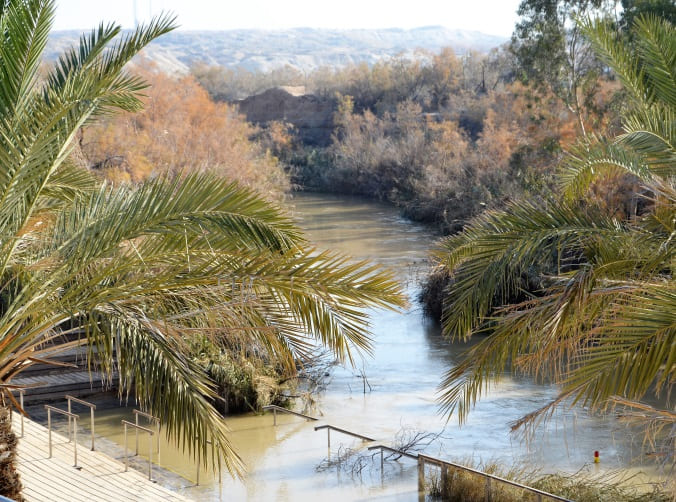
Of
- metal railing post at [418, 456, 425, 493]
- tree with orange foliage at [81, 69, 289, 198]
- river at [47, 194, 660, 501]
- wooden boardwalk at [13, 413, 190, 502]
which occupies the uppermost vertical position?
tree with orange foliage at [81, 69, 289, 198]

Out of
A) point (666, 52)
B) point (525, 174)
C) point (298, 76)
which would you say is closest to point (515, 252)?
point (666, 52)

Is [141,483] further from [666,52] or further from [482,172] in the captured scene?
[482,172]

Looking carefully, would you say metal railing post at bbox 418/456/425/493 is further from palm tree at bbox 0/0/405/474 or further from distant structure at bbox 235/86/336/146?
distant structure at bbox 235/86/336/146

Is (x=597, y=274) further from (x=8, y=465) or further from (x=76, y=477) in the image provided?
(x=76, y=477)

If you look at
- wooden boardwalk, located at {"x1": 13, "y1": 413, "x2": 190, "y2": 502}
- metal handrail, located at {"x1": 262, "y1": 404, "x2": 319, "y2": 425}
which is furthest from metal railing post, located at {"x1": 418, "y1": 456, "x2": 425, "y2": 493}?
metal handrail, located at {"x1": 262, "y1": 404, "x2": 319, "y2": 425}

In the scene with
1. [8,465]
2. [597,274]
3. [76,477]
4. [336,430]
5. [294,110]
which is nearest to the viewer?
[597,274]

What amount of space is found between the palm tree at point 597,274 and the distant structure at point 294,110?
66133 millimetres

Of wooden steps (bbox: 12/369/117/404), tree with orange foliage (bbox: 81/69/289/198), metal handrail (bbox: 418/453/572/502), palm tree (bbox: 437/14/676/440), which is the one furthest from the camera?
tree with orange foliage (bbox: 81/69/289/198)

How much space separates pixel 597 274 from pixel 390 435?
357 inches

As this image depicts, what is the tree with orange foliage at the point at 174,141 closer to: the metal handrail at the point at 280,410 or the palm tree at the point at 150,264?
the metal handrail at the point at 280,410

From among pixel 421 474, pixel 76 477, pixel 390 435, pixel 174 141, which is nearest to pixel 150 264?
pixel 76 477

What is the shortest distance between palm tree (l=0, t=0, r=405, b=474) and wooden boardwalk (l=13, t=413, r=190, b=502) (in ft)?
14.4

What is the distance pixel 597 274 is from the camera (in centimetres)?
675

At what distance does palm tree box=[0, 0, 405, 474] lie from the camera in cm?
627
